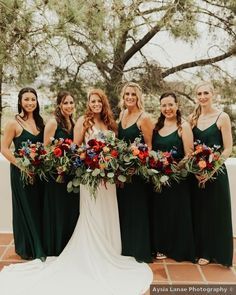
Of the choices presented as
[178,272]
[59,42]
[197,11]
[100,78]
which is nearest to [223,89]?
[197,11]

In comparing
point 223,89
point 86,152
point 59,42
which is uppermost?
point 59,42

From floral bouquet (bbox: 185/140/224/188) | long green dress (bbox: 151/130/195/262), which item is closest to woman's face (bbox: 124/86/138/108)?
long green dress (bbox: 151/130/195/262)

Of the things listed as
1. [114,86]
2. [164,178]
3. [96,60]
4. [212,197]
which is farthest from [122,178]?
[96,60]

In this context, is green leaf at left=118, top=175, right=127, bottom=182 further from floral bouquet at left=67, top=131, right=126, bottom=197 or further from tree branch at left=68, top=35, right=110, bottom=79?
tree branch at left=68, top=35, right=110, bottom=79

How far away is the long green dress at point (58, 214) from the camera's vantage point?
341 cm

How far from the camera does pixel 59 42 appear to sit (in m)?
5.53

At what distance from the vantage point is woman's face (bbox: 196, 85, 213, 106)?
3.24 m

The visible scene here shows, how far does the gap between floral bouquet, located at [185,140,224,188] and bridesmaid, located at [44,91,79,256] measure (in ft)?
3.49

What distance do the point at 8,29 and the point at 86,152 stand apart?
3070 millimetres

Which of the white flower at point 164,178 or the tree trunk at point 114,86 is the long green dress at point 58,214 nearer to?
the white flower at point 164,178

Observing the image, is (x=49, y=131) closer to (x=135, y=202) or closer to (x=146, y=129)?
(x=146, y=129)

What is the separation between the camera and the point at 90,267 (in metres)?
3.13

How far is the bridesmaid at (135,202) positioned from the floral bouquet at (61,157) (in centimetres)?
50

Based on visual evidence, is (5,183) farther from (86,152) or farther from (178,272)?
(178,272)
